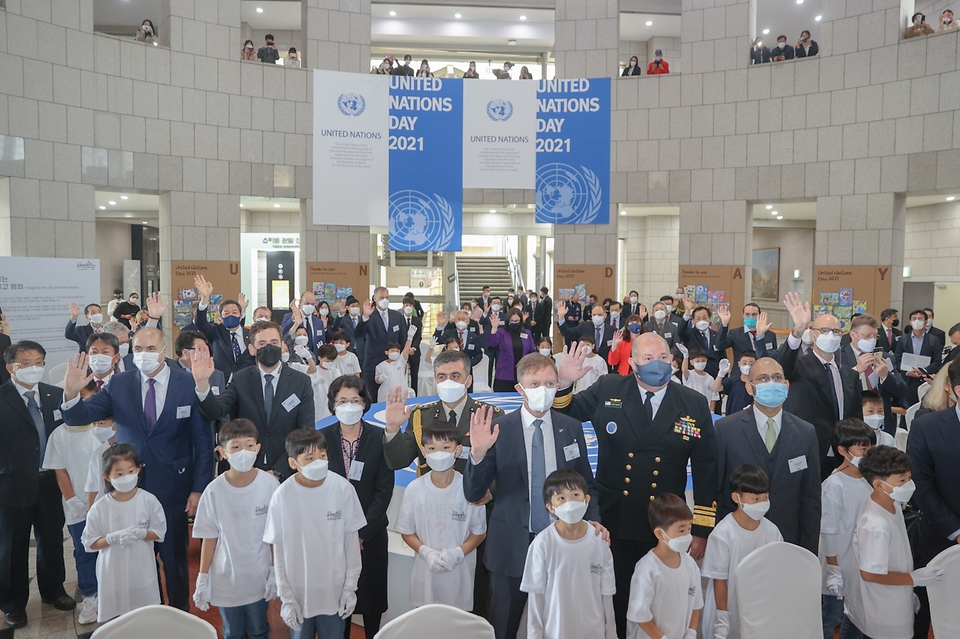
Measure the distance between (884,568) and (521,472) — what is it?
1.94 m

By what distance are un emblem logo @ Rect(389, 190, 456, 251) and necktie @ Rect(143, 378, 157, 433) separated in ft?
33.1

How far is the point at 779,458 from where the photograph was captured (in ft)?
12.6

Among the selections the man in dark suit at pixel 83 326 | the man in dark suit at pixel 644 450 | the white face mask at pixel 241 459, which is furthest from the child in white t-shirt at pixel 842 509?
the man in dark suit at pixel 83 326

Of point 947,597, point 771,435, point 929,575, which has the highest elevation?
point 771,435

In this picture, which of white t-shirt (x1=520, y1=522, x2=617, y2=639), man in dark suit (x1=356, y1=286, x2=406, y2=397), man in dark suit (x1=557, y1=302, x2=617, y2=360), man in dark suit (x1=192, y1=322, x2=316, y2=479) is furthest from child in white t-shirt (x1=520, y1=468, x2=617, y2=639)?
man in dark suit (x1=557, y1=302, x2=617, y2=360)

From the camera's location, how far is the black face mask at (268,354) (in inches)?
188

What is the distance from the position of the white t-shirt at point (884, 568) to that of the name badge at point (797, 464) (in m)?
0.38

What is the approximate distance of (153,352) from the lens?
14.4 feet

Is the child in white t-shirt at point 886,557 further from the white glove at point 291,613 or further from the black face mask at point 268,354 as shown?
the black face mask at point 268,354

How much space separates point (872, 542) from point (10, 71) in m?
14.2

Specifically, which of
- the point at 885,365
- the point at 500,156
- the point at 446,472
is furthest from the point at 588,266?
the point at 446,472

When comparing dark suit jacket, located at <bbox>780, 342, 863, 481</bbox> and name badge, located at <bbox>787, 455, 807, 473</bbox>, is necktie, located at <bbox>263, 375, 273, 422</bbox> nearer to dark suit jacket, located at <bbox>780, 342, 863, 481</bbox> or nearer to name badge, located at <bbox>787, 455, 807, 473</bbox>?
name badge, located at <bbox>787, 455, 807, 473</bbox>

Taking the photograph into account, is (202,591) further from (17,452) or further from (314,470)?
(17,452)

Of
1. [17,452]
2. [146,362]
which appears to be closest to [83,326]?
[17,452]
